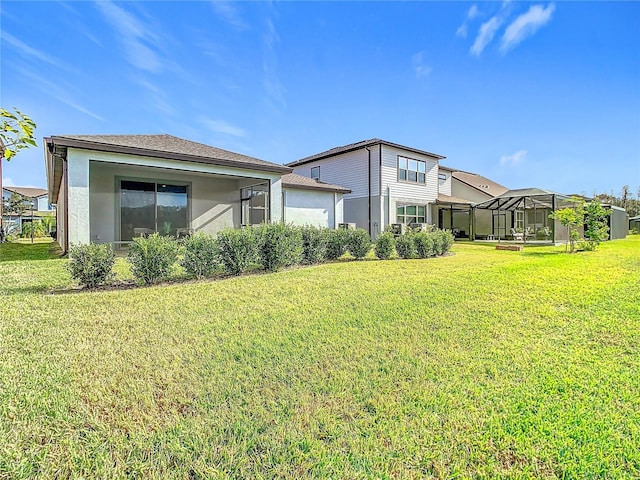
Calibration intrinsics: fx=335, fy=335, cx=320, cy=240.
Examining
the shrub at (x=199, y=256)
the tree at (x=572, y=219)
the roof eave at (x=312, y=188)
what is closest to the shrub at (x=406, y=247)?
the shrub at (x=199, y=256)

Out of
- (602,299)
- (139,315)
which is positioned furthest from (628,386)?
(139,315)

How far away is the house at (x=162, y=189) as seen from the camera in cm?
955

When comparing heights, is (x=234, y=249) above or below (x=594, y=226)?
below

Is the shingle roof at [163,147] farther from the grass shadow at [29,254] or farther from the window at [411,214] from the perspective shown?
the window at [411,214]

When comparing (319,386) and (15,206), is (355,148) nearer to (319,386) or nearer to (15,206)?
(319,386)

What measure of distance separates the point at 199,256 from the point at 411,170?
51.7 feet

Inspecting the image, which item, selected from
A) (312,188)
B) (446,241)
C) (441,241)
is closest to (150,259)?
(441,241)

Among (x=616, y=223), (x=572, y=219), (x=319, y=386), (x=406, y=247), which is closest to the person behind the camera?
(x=319, y=386)

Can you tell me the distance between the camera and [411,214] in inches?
816

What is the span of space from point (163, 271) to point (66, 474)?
18.2 ft

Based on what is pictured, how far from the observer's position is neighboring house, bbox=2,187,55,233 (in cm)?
3150

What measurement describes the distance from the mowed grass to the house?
17.2 feet

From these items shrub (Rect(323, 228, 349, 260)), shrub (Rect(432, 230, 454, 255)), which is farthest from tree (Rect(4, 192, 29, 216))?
shrub (Rect(432, 230, 454, 255))

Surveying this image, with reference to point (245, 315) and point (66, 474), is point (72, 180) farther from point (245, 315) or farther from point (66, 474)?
point (66, 474)
